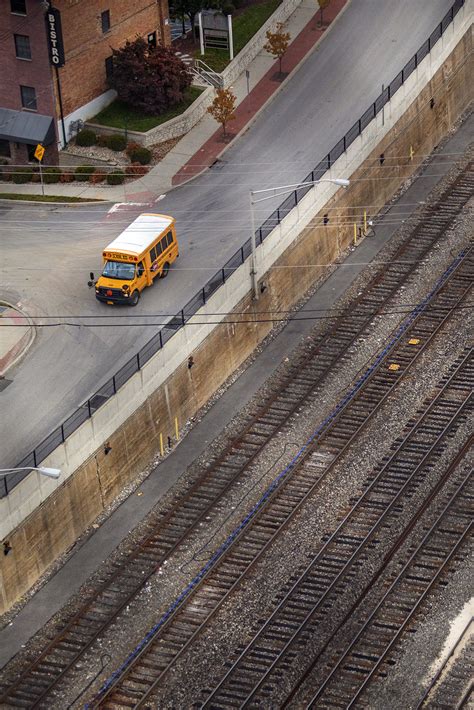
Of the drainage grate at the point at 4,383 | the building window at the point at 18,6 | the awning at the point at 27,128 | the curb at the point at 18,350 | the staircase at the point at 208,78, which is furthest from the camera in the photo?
the staircase at the point at 208,78

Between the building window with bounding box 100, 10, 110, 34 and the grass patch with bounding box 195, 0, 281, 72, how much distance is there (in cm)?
713

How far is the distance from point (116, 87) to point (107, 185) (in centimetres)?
654

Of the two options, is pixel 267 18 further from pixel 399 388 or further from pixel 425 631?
pixel 425 631

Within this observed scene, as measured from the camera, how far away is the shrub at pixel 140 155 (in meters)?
80.1

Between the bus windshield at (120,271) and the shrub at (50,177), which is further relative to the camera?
the shrub at (50,177)

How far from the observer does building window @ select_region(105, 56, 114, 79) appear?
273 ft

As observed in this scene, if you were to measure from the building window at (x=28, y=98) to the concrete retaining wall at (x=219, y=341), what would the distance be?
1520 cm

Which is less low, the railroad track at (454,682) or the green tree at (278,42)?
the green tree at (278,42)

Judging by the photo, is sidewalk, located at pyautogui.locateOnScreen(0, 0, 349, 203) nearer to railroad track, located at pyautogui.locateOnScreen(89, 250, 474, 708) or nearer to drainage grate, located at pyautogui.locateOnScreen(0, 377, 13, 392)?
railroad track, located at pyautogui.locateOnScreen(89, 250, 474, 708)

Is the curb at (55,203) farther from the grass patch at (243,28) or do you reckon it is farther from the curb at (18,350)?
the grass patch at (243,28)

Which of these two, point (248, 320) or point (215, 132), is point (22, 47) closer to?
point (215, 132)

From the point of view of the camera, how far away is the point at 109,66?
83.4m

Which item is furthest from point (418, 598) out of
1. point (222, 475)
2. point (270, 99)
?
point (270, 99)

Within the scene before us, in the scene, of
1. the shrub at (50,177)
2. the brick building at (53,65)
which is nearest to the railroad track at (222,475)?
the shrub at (50,177)
